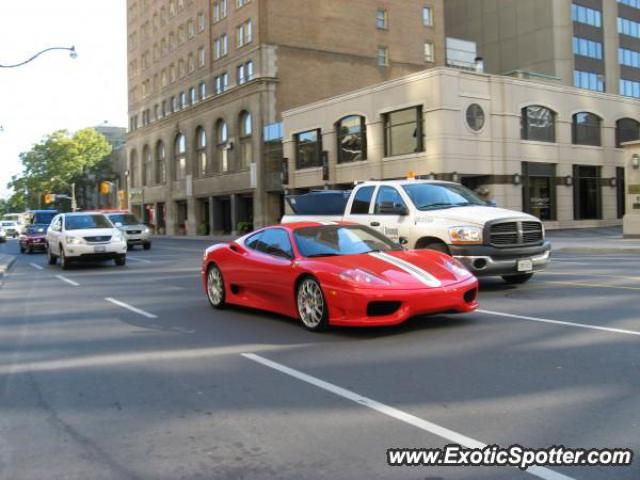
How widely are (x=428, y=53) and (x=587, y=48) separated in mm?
16846

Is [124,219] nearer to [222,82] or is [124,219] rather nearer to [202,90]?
[222,82]

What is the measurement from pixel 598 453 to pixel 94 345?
227 inches

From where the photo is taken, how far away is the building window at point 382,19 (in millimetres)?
56125

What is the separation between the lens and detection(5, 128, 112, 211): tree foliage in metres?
102

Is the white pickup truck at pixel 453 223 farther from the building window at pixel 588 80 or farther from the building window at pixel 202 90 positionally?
the building window at pixel 588 80

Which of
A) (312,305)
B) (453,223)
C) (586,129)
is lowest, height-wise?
(312,305)

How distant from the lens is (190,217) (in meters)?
64.1

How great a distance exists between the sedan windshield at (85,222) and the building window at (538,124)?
83.8 feet

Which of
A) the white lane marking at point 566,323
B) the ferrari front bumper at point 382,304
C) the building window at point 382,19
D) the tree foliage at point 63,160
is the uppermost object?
the building window at point 382,19

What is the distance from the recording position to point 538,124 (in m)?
38.5

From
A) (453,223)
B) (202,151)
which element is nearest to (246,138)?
(202,151)

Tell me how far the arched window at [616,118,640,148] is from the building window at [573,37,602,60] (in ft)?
69.5

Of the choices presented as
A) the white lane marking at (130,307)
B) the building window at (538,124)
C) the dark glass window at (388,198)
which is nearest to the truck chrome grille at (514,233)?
the dark glass window at (388,198)

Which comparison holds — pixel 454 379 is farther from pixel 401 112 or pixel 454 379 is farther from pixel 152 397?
pixel 401 112
